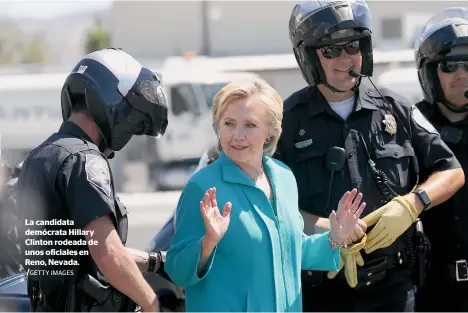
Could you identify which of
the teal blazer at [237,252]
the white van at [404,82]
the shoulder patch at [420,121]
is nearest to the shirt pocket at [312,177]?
the shoulder patch at [420,121]

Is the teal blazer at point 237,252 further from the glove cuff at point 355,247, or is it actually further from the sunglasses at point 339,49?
the sunglasses at point 339,49

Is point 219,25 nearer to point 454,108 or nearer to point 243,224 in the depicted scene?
point 454,108

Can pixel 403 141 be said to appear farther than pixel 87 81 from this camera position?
Yes

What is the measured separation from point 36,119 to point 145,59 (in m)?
4.39

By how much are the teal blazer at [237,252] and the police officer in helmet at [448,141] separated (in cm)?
132

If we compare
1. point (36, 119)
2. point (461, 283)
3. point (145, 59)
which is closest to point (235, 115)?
point (461, 283)

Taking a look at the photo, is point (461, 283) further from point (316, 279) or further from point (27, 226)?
point (27, 226)

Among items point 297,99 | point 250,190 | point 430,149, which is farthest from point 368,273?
point 250,190

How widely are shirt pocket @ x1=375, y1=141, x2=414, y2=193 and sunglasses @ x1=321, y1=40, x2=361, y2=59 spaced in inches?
16.3

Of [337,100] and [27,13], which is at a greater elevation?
[27,13]

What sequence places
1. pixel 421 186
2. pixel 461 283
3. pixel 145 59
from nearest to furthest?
1. pixel 421 186
2. pixel 461 283
3. pixel 145 59

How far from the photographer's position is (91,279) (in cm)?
316

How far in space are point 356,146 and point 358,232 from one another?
509mm

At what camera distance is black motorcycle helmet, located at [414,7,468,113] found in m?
4.08
